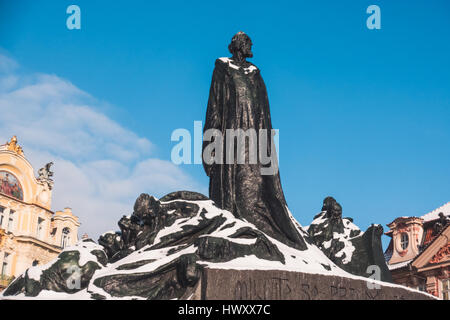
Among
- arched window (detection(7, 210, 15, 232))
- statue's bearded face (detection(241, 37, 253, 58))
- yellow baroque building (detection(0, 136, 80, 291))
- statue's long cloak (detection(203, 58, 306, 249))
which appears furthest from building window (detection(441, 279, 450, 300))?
arched window (detection(7, 210, 15, 232))

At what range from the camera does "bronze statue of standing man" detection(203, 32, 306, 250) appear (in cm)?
1098

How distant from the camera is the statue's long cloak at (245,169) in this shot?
1094 cm

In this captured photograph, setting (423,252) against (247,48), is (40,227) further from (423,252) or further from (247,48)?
(247,48)

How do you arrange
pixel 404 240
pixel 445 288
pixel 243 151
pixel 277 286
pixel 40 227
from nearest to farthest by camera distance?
pixel 277 286 < pixel 243 151 < pixel 445 288 < pixel 404 240 < pixel 40 227

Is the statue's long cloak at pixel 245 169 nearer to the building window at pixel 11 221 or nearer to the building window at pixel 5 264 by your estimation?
the building window at pixel 5 264

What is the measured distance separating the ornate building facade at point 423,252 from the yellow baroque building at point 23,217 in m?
24.2

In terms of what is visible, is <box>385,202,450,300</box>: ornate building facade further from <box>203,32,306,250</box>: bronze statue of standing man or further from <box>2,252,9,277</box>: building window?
<box>2,252,9,277</box>: building window

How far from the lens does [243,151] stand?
11484mm

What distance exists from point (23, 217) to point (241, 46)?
38141 mm

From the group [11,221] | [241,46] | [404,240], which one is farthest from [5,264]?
[241,46]

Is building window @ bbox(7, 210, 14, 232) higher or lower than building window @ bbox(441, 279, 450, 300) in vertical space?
higher

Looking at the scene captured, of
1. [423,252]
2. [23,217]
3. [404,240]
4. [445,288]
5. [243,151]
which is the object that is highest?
[23,217]

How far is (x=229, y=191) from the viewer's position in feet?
36.8
